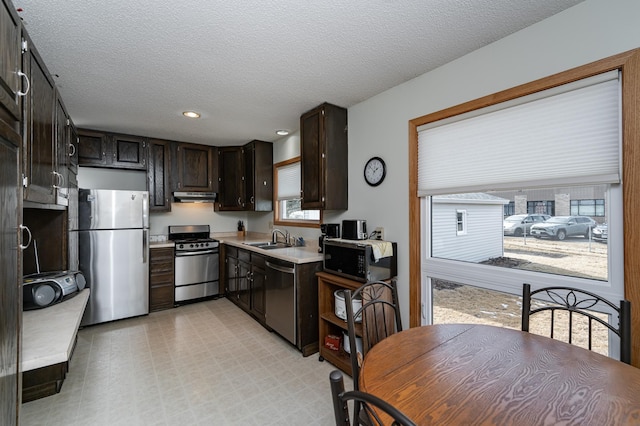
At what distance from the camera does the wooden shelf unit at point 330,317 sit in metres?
2.48

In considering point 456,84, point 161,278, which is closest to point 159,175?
point 161,278

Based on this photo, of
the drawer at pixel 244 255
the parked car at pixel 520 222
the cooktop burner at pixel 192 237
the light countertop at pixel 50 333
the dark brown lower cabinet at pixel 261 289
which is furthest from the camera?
the cooktop burner at pixel 192 237

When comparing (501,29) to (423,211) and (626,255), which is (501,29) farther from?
(626,255)

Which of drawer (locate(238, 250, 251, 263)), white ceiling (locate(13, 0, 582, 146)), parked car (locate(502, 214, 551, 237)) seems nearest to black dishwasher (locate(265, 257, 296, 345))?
drawer (locate(238, 250, 251, 263))

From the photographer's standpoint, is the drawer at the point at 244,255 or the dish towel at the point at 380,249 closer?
the dish towel at the point at 380,249

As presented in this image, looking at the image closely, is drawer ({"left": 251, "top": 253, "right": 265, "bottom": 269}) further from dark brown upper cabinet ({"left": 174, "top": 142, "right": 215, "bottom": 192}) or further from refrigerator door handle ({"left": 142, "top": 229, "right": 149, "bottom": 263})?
dark brown upper cabinet ({"left": 174, "top": 142, "right": 215, "bottom": 192})

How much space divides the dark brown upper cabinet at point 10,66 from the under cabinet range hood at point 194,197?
3081 millimetres

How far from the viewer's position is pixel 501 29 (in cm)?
175

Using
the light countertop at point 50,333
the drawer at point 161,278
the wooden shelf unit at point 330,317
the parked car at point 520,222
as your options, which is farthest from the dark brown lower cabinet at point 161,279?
the parked car at point 520,222

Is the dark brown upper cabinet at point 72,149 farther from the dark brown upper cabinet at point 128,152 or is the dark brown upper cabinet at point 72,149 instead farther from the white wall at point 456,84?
the white wall at point 456,84

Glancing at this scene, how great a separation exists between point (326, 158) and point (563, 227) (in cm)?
189

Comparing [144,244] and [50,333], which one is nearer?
[50,333]

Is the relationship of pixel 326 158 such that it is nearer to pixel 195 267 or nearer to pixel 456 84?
pixel 456 84

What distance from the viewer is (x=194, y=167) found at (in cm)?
445
